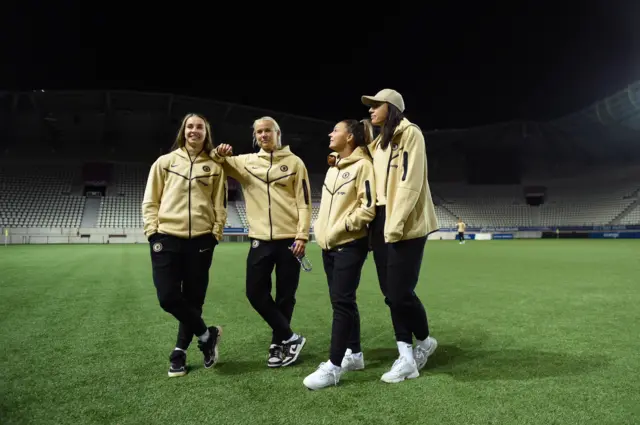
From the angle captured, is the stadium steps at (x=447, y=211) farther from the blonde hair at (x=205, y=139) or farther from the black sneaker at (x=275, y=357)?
the blonde hair at (x=205, y=139)

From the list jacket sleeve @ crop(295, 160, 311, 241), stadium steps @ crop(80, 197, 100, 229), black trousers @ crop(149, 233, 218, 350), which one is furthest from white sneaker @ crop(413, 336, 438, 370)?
stadium steps @ crop(80, 197, 100, 229)

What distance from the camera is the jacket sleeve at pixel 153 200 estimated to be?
3.48 meters

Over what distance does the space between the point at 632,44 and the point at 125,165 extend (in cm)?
4045

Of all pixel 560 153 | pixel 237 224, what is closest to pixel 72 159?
pixel 237 224

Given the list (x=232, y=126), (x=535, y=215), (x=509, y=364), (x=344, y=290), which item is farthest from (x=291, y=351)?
(x=535, y=215)

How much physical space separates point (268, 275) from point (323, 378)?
1.02 m

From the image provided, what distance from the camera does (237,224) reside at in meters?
35.3

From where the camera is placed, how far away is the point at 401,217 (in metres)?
3.14

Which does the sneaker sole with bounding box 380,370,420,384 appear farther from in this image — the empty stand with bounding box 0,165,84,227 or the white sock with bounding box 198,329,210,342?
the empty stand with bounding box 0,165,84,227

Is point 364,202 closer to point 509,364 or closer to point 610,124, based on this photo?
point 509,364

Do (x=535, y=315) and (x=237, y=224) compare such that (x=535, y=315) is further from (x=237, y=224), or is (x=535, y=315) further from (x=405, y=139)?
(x=237, y=224)

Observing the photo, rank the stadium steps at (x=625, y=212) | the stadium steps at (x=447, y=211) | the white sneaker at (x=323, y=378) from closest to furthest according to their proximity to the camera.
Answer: the white sneaker at (x=323, y=378)
the stadium steps at (x=625, y=212)
the stadium steps at (x=447, y=211)

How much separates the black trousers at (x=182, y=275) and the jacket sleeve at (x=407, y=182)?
156 centimetres

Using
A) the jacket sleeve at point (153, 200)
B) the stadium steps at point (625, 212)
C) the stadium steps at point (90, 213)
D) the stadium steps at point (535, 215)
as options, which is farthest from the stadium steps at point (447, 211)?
the jacket sleeve at point (153, 200)
